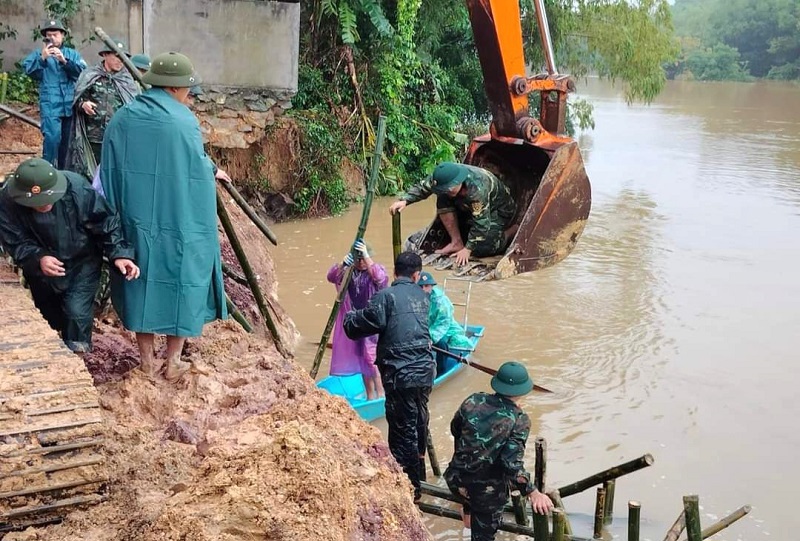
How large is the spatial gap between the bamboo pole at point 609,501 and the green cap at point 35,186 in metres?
3.91

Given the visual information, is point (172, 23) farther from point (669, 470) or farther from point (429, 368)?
point (669, 470)

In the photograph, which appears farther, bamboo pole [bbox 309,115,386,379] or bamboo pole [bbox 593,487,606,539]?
bamboo pole [bbox 309,115,386,379]

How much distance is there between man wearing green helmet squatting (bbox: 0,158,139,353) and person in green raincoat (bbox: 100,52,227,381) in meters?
0.11

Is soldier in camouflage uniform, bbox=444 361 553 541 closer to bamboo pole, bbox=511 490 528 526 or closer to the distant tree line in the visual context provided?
bamboo pole, bbox=511 490 528 526

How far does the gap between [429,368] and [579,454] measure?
8.41 feet

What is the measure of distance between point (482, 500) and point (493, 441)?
1.47ft

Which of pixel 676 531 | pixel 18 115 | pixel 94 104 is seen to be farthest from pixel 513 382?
pixel 18 115

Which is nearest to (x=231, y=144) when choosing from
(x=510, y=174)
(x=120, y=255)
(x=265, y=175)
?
(x=265, y=175)

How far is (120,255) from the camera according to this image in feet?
12.9

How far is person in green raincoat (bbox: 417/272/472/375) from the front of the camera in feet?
20.1

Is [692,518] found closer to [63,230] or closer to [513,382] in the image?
[513,382]

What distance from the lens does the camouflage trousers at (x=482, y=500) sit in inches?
195

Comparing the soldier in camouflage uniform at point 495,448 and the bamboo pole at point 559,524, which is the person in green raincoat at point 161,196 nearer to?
the soldier in camouflage uniform at point 495,448

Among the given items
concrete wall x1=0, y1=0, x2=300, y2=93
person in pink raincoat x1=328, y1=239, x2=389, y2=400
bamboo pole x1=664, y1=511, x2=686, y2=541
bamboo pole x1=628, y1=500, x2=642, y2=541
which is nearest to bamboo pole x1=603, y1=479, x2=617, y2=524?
bamboo pole x1=628, y1=500, x2=642, y2=541
